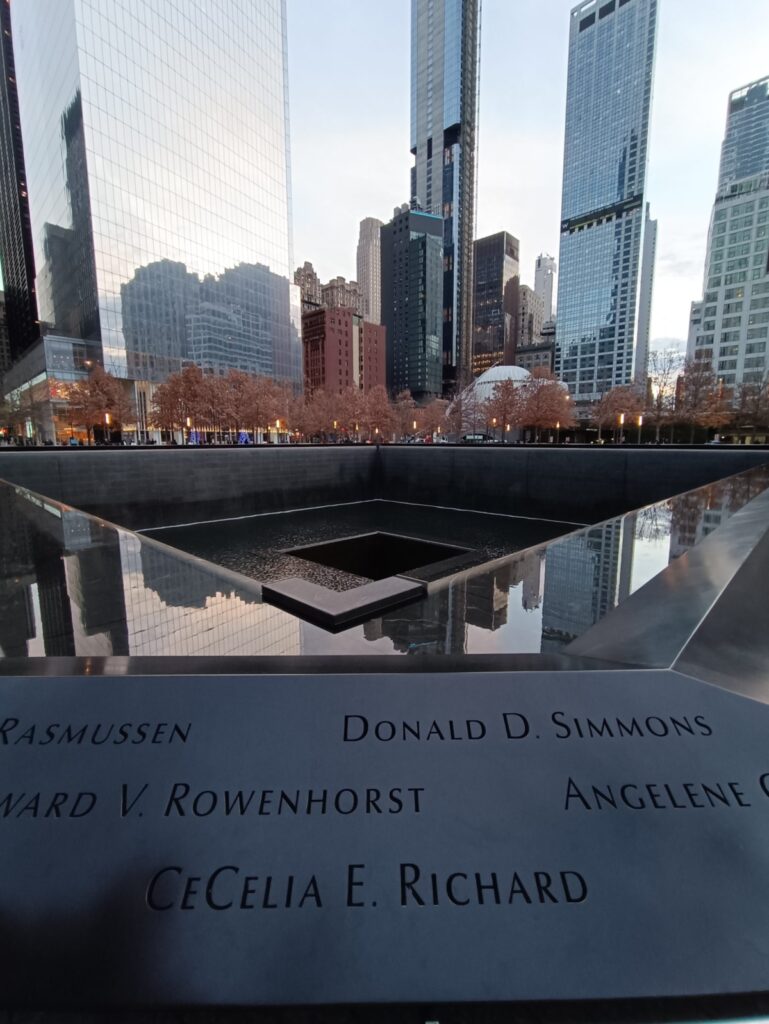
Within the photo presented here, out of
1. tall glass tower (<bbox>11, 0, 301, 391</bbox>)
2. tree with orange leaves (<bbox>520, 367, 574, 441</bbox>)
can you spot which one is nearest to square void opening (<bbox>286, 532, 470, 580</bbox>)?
tree with orange leaves (<bbox>520, 367, 574, 441</bbox>)

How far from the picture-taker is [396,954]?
118 cm

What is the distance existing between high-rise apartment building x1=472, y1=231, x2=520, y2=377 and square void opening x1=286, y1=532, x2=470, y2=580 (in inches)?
5253

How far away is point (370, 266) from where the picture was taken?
182 m

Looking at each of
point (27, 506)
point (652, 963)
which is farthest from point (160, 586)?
point (27, 506)

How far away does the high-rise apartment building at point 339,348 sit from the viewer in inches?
3526

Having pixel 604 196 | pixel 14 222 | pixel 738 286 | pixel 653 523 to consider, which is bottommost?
pixel 653 523

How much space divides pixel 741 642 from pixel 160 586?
10.4ft

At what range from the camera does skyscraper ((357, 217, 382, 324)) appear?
18125 centimetres

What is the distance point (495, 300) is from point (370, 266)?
59.4 meters

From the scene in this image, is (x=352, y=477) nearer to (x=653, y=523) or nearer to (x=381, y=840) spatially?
(x=653, y=523)

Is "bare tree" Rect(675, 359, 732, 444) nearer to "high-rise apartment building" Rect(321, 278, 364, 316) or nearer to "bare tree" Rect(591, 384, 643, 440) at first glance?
"bare tree" Rect(591, 384, 643, 440)

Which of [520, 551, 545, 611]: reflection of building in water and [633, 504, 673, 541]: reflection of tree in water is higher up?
[633, 504, 673, 541]: reflection of tree in water

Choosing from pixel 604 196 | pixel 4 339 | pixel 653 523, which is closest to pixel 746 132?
pixel 604 196

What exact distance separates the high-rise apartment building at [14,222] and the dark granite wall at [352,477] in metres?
80.2
